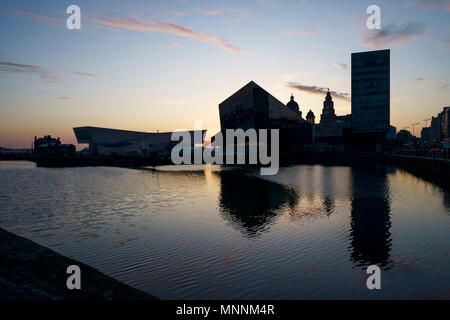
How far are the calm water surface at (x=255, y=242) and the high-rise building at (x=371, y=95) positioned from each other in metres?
127

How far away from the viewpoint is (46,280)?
938 centimetres

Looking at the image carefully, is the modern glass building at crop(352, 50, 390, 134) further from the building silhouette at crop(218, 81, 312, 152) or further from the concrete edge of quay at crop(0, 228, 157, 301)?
the concrete edge of quay at crop(0, 228, 157, 301)

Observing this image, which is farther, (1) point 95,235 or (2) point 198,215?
(2) point 198,215

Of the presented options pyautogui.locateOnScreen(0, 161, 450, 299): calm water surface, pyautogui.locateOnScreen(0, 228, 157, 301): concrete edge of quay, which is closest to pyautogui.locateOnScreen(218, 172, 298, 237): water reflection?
pyautogui.locateOnScreen(0, 161, 450, 299): calm water surface

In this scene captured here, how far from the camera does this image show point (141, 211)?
2453 cm

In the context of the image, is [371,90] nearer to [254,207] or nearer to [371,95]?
[371,95]

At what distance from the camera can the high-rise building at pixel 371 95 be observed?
141 meters

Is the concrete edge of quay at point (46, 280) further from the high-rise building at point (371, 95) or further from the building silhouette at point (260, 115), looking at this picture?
the high-rise building at point (371, 95)

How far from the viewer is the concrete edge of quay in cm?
829
